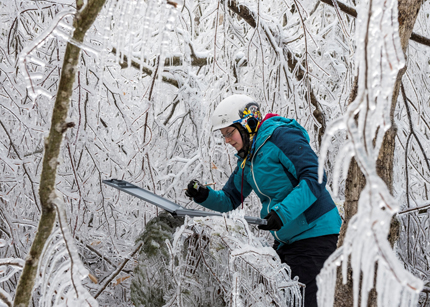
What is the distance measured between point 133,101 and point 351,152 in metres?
3.18

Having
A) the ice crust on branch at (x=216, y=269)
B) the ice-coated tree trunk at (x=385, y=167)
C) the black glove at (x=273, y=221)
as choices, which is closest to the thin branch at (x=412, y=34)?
the ice-coated tree trunk at (x=385, y=167)

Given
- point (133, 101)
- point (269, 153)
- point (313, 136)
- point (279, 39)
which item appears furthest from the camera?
point (133, 101)

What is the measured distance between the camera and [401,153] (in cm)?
329

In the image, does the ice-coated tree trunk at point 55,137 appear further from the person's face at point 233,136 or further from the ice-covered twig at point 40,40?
the person's face at point 233,136

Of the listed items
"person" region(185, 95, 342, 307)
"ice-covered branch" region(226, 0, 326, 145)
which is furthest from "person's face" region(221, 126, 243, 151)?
"ice-covered branch" region(226, 0, 326, 145)

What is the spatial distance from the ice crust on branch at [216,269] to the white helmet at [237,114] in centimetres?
66

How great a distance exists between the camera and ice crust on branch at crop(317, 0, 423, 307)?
583 mm

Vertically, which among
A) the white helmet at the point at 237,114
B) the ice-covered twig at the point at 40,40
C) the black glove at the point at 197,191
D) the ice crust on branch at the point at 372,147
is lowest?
the ice crust on branch at the point at 372,147

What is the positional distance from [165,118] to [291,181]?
175cm

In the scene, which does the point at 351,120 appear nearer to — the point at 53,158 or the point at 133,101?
the point at 53,158

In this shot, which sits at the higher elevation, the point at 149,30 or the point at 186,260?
the point at 149,30

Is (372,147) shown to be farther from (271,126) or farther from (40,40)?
(271,126)

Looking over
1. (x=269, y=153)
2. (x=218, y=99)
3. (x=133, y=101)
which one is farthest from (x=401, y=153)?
(x=133, y=101)

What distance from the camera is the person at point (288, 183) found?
2.41 meters
